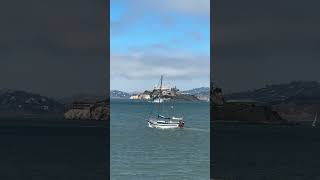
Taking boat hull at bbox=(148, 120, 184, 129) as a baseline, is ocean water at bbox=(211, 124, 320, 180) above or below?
below

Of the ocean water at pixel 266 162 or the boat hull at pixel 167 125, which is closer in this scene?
the ocean water at pixel 266 162

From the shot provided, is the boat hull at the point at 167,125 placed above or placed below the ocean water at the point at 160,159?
above

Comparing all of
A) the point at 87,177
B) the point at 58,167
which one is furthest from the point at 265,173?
the point at 58,167

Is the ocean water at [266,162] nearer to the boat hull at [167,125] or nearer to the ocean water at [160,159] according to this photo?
the ocean water at [160,159]

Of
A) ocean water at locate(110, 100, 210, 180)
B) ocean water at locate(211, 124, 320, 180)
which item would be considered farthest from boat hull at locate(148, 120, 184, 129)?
ocean water at locate(211, 124, 320, 180)

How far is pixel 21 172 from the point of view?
77.1m

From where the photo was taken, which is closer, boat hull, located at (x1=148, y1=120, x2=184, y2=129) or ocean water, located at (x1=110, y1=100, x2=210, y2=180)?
ocean water, located at (x1=110, y1=100, x2=210, y2=180)

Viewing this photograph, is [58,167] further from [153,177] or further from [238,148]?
[238,148]

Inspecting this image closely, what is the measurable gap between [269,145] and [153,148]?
2868 cm

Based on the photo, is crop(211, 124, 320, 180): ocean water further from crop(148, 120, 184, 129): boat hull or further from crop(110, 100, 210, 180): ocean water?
crop(148, 120, 184, 129): boat hull

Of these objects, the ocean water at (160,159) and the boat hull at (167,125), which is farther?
the boat hull at (167,125)

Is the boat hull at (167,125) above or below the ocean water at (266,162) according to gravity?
above

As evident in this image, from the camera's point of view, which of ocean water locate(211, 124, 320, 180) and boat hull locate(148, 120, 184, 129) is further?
boat hull locate(148, 120, 184, 129)

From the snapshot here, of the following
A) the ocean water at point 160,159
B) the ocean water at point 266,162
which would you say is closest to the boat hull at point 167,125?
the ocean water at point 160,159
